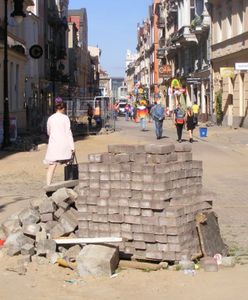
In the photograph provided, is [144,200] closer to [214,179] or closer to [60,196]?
[60,196]

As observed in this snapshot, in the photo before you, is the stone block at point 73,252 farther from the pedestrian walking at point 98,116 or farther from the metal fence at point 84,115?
the pedestrian walking at point 98,116

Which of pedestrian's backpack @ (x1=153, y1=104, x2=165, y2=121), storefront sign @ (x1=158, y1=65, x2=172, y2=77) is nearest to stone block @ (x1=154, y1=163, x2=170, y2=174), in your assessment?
pedestrian's backpack @ (x1=153, y1=104, x2=165, y2=121)

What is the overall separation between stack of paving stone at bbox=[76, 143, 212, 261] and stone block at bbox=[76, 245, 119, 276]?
32 cm

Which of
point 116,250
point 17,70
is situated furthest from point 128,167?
point 17,70

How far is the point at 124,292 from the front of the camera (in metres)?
6.14

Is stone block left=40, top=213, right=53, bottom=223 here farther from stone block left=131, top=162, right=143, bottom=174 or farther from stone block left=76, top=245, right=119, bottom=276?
stone block left=131, top=162, right=143, bottom=174

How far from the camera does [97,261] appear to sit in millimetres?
A: 6613

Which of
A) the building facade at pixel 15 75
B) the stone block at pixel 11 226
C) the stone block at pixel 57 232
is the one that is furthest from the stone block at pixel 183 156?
the building facade at pixel 15 75

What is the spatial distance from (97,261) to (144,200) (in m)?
0.81

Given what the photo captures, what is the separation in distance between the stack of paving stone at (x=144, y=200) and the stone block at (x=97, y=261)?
1.06 ft

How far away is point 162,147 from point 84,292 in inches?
71.5

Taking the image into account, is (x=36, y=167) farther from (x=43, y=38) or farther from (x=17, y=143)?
(x=43, y=38)

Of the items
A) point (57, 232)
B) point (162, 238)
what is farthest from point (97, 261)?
point (57, 232)

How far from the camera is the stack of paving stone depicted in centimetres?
683
